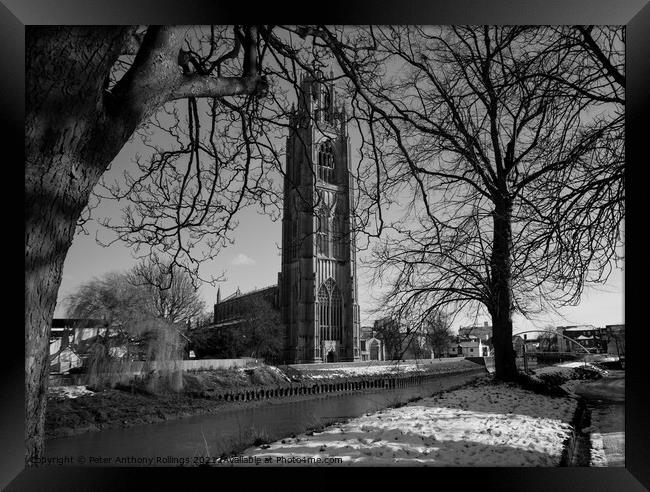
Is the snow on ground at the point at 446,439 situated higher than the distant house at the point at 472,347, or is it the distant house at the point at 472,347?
the distant house at the point at 472,347

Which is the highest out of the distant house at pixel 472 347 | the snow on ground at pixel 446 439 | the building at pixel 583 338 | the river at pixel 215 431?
the building at pixel 583 338

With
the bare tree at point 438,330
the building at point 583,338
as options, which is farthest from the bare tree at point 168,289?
the building at point 583,338

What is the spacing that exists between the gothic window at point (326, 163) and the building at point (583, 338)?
2.33m

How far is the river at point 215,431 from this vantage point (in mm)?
3184

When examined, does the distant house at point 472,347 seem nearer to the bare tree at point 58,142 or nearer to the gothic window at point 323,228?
the gothic window at point 323,228

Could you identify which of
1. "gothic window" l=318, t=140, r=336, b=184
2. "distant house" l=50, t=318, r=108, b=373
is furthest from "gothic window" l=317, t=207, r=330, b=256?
"distant house" l=50, t=318, r=108, b=373

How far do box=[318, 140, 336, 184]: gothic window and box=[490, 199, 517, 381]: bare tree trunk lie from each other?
1297 millimetres

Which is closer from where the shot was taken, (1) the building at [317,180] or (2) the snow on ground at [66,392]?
(1) the building at [317,180]

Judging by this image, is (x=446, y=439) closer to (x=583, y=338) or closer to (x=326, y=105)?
(x=583, y=338)
